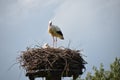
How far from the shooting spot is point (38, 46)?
14.3 metres

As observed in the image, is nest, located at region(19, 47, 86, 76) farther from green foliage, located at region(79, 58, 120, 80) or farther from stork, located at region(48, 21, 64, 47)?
green foliage, located at region(79, 58, 120, 80)

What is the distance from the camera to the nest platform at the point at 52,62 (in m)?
11.6

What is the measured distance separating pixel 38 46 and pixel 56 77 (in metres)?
3.03

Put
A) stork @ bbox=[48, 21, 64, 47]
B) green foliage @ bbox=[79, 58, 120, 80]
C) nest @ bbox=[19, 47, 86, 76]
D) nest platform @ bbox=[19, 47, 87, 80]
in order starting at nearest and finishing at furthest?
nest platform @ bbox=[19, 47, 87, 80] < nest @ bbox=[19, 47, 86, 76] < stork @ bbox=[48, 21, 64, 47] < green foliage @ bbox=[79, 58, 120, 80]

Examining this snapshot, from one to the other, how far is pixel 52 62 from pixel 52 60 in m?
0.32

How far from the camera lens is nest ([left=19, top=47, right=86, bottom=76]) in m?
11.9

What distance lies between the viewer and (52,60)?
12375mm

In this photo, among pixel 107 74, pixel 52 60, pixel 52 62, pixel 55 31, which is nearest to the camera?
pixel 52 62

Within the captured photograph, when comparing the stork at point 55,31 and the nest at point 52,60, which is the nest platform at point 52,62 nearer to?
the nest at point 52,60

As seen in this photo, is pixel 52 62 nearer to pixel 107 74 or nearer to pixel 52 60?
pixel 52 60

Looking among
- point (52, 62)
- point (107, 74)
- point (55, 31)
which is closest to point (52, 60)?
point (52, 62)

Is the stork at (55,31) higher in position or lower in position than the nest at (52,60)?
higher

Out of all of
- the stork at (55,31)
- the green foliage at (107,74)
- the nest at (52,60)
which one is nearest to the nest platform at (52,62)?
the nest at (52,60)

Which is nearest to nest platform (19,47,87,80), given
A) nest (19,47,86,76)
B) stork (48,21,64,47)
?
nest (19,47,86,76)
